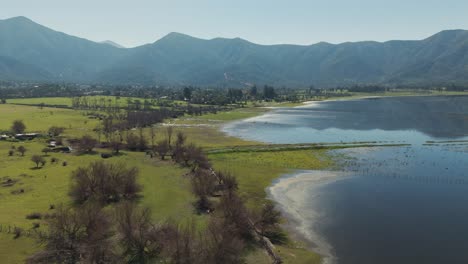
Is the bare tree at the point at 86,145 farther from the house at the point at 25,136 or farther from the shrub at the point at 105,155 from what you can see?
the house at the point at 25,136

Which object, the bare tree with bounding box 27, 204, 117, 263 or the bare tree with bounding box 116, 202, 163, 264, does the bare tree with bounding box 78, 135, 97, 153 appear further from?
the bare tree with bounding box 116, 202, 163, 264

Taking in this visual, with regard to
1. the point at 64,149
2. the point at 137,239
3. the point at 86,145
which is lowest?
the point at 137,239

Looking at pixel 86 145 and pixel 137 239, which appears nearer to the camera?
pixel 137 239

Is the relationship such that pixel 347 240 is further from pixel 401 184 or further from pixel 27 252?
pixel 27 252

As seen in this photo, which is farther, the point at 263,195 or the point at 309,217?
the point at 263,195

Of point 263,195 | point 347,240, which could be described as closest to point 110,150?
point 263,195

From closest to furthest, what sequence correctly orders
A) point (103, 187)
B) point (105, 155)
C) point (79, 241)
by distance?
point (79, 241) < point (103, 187) < point (105, 155)

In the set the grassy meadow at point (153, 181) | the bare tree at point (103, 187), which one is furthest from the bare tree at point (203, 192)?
the bare tree at point (103, 187)

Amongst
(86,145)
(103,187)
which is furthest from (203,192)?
(86,145)

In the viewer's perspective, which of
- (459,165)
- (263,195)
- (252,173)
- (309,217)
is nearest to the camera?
(309,217)

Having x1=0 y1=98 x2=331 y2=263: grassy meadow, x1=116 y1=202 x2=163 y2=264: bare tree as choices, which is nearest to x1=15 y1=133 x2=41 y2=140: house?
x1=0 y1=98 x2=331 y2=263: grassy meadow

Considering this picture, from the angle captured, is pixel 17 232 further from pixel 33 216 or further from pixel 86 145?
pixel 86 145
